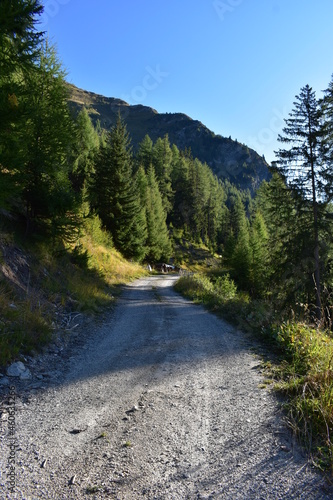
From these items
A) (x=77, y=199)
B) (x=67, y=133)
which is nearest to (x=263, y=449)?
(x=77, y=199)

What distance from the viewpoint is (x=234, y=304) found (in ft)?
34.4

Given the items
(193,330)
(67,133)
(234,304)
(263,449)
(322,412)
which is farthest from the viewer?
(67,133)

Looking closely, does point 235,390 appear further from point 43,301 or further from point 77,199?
point 77,199

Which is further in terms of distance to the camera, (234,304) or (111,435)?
(234,304)

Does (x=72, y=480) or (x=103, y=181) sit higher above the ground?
(x=103, y=181)

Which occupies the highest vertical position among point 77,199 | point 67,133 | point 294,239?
point 67,133

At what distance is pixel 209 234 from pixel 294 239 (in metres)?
64.5

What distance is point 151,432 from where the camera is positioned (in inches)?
121

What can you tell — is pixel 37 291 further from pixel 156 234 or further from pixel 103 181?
pixel 156 234

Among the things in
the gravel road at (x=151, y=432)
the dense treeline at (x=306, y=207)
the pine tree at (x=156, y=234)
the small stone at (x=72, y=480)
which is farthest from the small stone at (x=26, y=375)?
the pine tree at (x=156, y=234)

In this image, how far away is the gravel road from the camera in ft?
7.52

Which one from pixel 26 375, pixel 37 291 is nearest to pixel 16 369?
pixel 26 375

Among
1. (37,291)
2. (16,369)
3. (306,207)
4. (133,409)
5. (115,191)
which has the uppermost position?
(115,191)

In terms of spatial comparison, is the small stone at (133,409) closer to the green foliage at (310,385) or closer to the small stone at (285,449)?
the small stone at (285,449)
